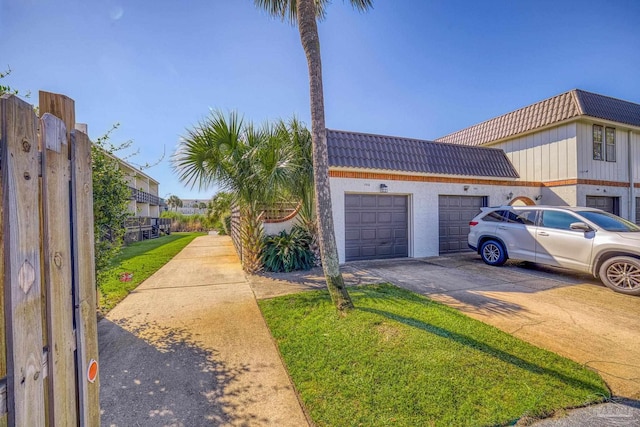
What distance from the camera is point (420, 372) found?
2900mm

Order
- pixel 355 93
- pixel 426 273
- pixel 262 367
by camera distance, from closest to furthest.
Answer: pixel 262 367 → pixel 426 273 → pixel 355 93

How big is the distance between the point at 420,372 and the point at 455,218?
891 centimetres

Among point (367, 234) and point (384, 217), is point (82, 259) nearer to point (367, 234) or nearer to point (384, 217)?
point (367, 234)

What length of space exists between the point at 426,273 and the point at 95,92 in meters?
8.97

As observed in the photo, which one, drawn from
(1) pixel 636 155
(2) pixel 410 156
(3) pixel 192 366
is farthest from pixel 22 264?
(1) pixel 636 155

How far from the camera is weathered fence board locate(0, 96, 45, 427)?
1.04 meters

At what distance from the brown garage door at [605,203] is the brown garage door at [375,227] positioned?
8160 mm

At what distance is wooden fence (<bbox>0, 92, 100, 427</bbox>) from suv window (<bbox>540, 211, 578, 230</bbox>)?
350 inches

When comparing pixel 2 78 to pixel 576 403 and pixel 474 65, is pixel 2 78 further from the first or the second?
pixel 474 65

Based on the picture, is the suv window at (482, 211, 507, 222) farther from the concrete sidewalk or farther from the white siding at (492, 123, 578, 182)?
the concrete sidewalk

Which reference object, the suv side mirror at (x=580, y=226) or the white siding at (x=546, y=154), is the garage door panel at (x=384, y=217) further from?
the white siding at (x=546, y=154)

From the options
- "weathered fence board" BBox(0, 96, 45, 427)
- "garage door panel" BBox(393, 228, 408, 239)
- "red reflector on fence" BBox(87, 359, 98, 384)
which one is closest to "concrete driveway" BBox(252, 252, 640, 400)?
"garage door panel" BBox(393, 228, 408, 239)

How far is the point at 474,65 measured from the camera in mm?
10430

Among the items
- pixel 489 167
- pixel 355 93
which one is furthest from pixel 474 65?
pixel 355 93
